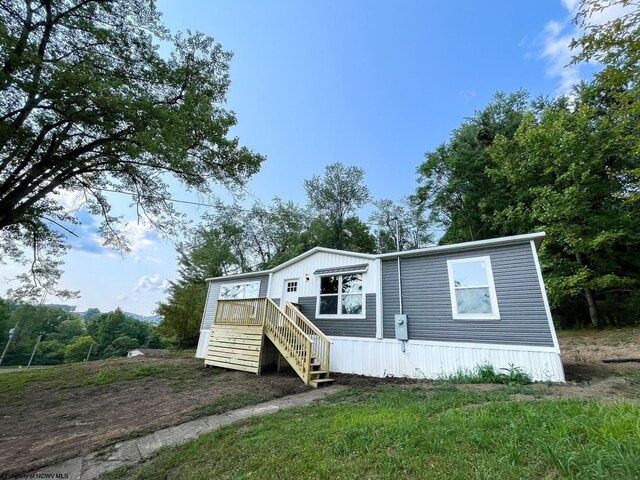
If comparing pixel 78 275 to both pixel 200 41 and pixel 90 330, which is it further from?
pixel 90 330

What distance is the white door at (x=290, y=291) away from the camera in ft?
31.2

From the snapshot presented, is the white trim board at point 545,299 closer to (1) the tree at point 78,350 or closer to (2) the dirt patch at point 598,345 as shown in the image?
(2) the dirt patch at point 598,345

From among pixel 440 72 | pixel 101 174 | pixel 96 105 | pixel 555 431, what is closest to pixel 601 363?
pixel 555 431

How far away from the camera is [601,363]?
707 centimetres

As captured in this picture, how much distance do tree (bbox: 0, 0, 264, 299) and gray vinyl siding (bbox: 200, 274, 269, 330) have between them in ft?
12.0

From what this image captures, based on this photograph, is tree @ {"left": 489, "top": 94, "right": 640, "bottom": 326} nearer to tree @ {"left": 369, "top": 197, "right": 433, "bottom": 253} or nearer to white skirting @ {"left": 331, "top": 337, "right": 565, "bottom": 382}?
white skirting @ {"left": 331, "top": 337, "right": 565, "bottom": 382}

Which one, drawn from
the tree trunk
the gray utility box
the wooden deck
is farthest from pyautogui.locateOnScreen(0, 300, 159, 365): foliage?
the tree trunk

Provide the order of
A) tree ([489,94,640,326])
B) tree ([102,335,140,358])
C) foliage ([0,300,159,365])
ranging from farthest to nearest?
tree ([102,335,140,358]) → foliage ([0,300,159,365]) → tree ([489,94,640,326])

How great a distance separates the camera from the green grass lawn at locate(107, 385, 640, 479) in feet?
5.95

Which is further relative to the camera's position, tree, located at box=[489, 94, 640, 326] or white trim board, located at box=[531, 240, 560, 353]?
tree, located at box=[489, 94, 640, 326]

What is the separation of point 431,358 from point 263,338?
182 inches

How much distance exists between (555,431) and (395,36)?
12617 millimetres

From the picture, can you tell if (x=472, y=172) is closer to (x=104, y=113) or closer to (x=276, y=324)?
(x=276, y=324)

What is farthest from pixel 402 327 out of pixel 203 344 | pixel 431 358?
pixel 203 344
